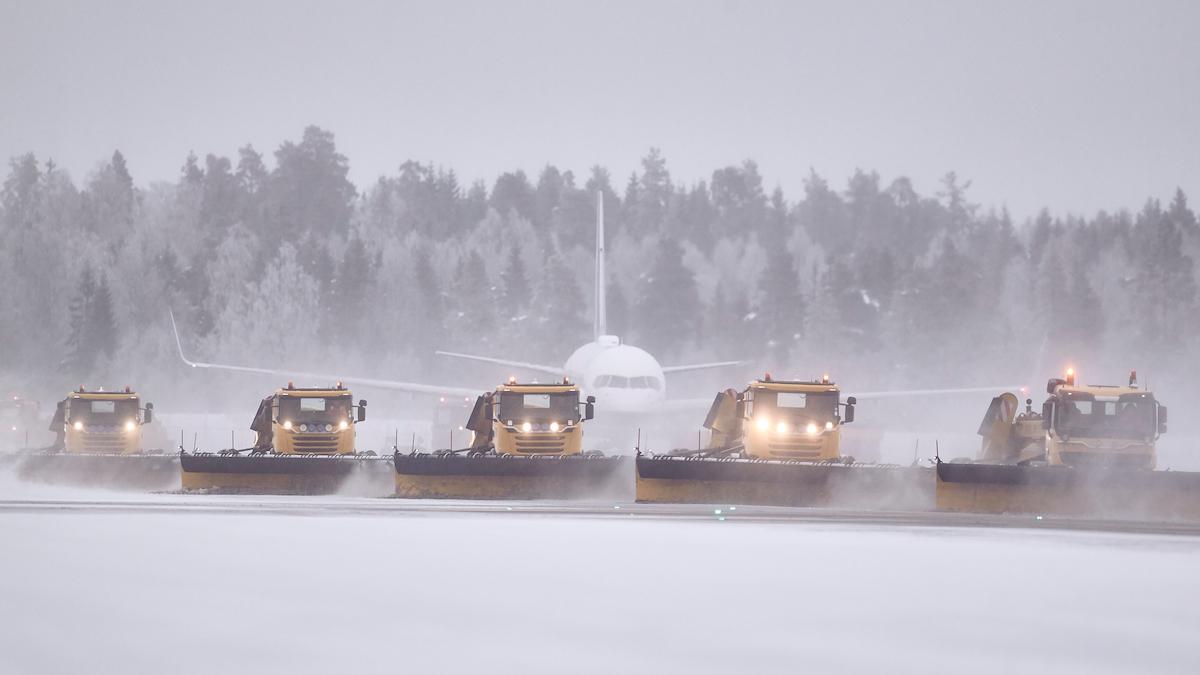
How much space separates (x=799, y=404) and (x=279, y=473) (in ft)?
34.7

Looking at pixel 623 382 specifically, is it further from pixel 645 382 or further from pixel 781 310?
pixel 781 310

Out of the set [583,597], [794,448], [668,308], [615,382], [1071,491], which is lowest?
[583,597]

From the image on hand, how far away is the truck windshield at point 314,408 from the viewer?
119 feet

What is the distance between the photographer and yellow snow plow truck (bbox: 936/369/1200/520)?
2794cm

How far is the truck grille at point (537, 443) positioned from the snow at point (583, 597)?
29.1 feet

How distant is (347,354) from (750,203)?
79.2 m

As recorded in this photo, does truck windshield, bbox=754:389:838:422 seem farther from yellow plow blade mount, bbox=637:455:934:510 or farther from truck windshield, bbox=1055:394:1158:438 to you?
truck windshield, bbox=1055:394:1158:438

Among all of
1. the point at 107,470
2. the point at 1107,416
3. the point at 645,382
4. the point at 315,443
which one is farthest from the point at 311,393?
the point at 1107,416

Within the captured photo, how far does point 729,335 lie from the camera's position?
12612 centimetres

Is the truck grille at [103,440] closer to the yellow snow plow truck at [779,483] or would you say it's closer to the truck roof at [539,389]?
the truck roof at [539,389]

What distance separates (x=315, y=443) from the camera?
36.3 metres

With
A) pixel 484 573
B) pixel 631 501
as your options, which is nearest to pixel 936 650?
pixel 484 573

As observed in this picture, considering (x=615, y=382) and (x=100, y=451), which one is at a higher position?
(x=615, y=382)

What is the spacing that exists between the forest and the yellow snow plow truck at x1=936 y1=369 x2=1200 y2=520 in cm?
8064
